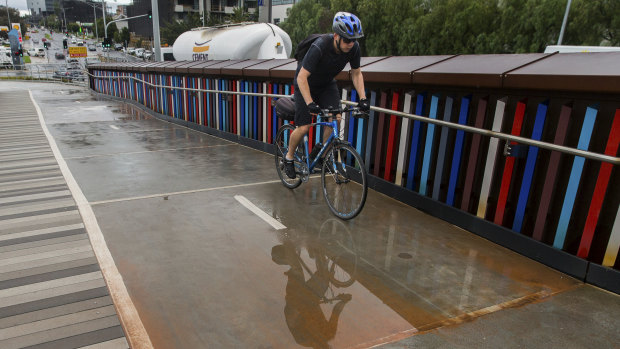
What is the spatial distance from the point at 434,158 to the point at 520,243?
4.43 ft

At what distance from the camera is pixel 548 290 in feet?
11.0

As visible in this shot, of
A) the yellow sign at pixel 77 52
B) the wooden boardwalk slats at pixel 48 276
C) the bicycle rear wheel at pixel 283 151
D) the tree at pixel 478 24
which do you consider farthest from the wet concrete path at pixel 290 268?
the yellow sign at pixel 77 52

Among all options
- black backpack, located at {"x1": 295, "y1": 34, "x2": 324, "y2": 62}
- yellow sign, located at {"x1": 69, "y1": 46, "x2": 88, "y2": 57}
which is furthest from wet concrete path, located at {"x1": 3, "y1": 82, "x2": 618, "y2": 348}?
yellow sign, located at {"x1": 69, "y1": 46, "x2": 88, "y2": 57}

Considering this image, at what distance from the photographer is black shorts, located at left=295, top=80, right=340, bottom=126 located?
509cm

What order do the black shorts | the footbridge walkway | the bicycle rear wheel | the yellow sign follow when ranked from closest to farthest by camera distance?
the footbridge walkway, the black shorts, the bicycle rear wheel, the yellow sign

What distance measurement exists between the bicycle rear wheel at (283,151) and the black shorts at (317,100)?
684 mm

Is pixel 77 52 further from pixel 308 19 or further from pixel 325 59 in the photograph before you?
pixel 325 59

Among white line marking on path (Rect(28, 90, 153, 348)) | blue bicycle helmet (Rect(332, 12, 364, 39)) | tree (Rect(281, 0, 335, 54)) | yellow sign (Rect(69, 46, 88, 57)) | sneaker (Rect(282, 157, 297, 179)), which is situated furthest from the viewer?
yellow sign (Rect(69, 46, 88, 57))

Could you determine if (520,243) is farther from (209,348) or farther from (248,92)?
(248,92)

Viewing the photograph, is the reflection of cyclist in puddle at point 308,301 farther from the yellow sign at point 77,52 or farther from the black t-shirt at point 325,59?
the yellow sign at point 77,52

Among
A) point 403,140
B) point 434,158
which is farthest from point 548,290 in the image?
point 403,140

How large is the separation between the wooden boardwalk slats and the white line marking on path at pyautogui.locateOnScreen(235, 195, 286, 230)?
5.61 feet

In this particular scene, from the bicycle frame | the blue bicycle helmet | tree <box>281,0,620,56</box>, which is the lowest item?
the bicycle frame

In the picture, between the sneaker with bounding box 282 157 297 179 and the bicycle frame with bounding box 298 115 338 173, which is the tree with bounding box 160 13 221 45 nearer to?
the sneaker with bounding box 282 157 297 179
